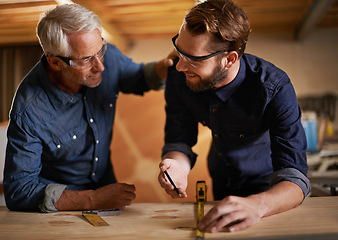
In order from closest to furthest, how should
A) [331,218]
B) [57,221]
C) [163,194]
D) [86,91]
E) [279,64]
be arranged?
1. [331,218]
2. [57,221]
3. [86,91]
4. [163,194]
5. [279,64]

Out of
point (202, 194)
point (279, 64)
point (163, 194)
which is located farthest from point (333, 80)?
point (202, 194)

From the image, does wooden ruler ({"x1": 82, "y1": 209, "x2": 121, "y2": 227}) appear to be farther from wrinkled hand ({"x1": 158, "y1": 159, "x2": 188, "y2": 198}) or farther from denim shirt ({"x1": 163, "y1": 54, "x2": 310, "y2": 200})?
denim shirt ({"x1": 163, "y1": 54, "x2": 310, "y2": 200})

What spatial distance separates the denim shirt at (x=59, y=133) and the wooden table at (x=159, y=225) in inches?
7.0

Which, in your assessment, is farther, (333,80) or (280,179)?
(333,80)

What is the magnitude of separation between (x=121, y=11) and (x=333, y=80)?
4.88 metres

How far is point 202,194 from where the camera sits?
156 cm

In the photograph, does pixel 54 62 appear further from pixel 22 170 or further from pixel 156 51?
pixel 156 51

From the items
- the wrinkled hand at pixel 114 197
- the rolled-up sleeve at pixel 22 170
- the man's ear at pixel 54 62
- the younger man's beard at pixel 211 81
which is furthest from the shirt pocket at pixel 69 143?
the younger man's beard at pixel 211 81

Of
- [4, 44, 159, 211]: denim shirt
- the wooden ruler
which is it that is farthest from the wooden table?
[4, 44, 159, 211]: denim shirt

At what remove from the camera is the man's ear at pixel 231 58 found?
5.19 ft

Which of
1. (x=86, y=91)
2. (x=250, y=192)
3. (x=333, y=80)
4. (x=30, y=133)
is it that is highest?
(x=86, y=91)

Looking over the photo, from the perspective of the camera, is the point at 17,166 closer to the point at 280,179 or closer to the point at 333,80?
the point at 280,179

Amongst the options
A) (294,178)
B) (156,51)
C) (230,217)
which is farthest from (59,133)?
(156,51)

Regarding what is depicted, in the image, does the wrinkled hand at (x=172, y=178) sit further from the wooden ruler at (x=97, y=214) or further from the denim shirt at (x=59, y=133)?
the denim shirt at (x=59, y=133)
